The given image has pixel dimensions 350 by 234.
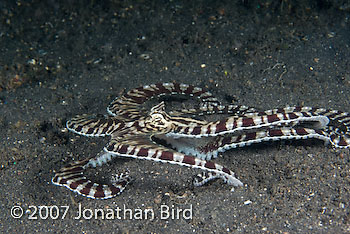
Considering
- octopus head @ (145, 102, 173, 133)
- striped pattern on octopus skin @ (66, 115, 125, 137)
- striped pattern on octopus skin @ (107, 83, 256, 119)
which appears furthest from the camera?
striped pattern on octopus skin @ (107, 83, 256, 119)

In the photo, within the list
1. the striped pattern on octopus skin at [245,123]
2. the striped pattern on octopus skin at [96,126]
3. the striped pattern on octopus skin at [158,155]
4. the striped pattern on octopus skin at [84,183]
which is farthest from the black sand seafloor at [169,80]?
the striped pattern on octopus skin at [245,123]

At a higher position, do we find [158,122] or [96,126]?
[158,122]

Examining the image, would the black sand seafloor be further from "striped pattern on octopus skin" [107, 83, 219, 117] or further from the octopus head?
the octopus head

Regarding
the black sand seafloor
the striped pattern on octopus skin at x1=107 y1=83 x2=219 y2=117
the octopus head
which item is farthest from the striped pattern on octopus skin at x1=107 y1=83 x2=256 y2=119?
the black sand seafloor

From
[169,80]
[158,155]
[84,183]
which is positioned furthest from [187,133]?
[169,80]

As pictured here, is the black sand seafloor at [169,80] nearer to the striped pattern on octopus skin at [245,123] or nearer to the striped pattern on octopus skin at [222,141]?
the striped pattern on octopus skin at [222,141]

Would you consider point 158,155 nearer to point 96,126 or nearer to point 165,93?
point 96,126
